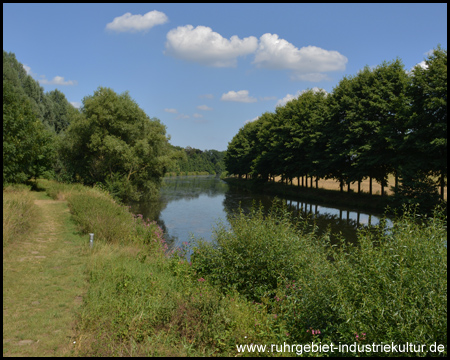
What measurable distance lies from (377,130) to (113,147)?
21.9 metres

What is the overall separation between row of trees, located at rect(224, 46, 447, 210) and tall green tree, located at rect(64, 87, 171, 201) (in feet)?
56.8

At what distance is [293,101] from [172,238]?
1352 inches

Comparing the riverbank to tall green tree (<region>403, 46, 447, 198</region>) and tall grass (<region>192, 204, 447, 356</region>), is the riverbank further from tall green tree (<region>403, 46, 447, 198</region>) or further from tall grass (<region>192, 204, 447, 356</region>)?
tall green tree (<region>403, 46, 447, 198</region>)

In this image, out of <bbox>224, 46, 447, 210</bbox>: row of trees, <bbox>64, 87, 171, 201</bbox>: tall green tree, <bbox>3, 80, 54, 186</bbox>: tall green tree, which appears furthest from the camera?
<bbox>64, 87, 171, 201</bbox>: tall green tree

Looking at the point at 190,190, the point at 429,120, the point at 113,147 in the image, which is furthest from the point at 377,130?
the point at 190,190

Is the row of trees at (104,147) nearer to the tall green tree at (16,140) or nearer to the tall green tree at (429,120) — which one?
the tall green tree at (16,140)

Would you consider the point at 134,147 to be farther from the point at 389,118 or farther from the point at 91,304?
the point at 91,304

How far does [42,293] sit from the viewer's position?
7547 millimetres

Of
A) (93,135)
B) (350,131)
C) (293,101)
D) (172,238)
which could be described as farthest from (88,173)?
(293,101)

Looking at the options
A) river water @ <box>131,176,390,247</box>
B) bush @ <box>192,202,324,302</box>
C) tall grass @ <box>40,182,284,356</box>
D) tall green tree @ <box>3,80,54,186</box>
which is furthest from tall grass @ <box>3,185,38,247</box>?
tall green tree @ <box>3,80,54,186</box>

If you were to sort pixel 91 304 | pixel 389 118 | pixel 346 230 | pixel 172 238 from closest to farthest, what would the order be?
pixel 91 304 < pixel 172 238 < pixel 346 230 < pixel 389 118

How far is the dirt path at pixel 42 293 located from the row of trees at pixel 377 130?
22.1 metres

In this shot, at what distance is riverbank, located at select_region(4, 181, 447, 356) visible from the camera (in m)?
4.91

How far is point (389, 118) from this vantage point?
2780cm
